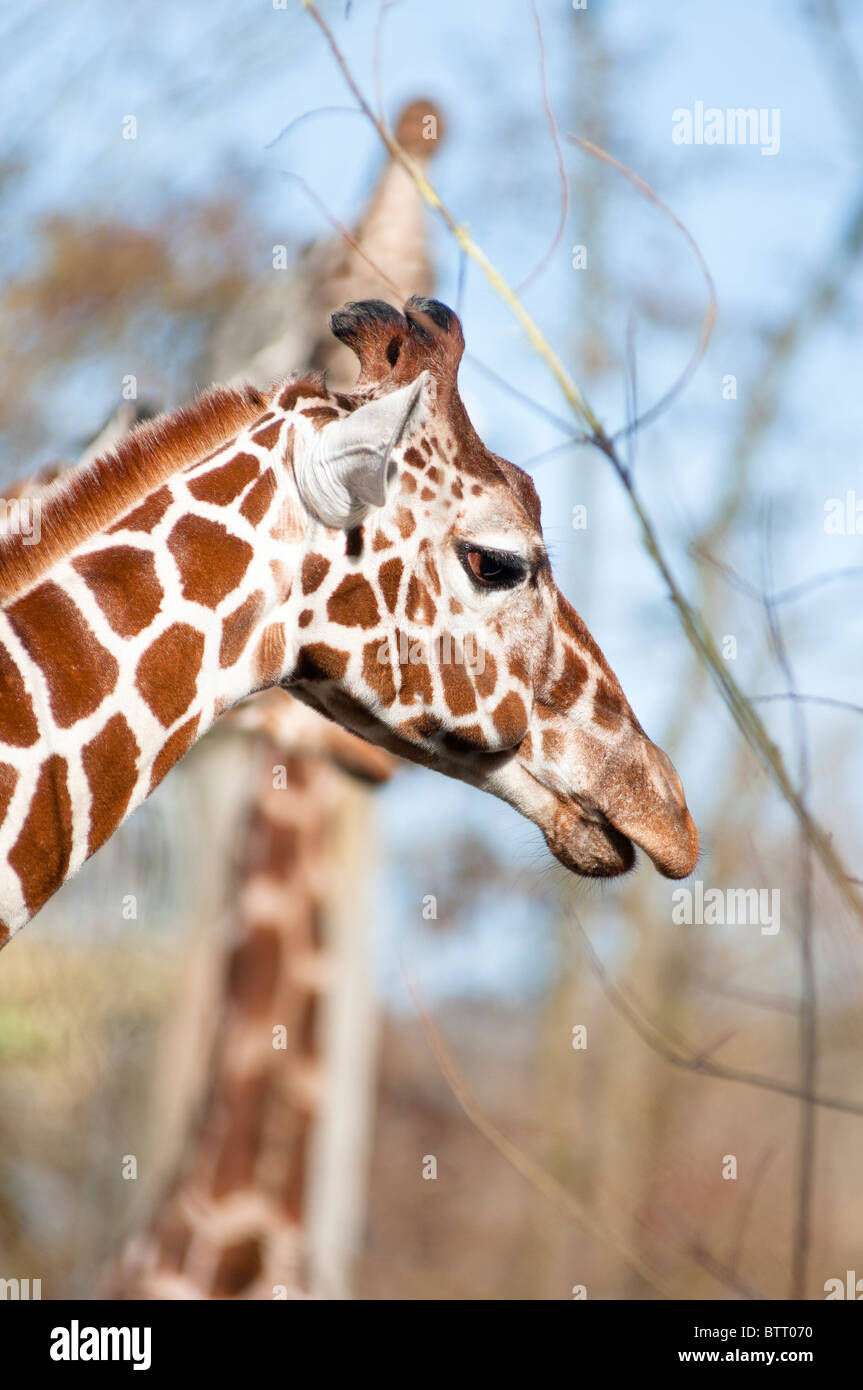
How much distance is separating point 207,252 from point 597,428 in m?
7.33

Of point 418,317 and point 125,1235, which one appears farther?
point 125,1235

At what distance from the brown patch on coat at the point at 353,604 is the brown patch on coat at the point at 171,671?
0.31m

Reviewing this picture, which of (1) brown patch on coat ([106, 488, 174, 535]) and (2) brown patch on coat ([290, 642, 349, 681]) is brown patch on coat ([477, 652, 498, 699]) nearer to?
(2) brown patch on coat ([290, 642, 349, 681])

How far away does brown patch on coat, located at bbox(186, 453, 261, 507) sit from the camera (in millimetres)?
2773

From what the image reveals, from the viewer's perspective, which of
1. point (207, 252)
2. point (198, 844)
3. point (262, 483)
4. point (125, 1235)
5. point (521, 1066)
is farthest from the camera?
point (521, 1066)

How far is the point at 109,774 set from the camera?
8.46 ft

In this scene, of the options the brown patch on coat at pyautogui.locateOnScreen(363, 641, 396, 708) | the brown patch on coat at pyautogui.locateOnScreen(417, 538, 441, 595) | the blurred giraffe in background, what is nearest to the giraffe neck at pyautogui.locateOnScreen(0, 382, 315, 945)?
the brown patch on coat at pyautogui.locateOnScreen(363, 641, 396, 708)

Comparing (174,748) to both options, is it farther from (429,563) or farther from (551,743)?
(551,743)

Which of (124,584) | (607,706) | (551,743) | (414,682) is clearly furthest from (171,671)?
(607,706)

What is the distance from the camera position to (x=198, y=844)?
6.11 meters

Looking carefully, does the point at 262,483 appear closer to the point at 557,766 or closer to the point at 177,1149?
the point at 557,766

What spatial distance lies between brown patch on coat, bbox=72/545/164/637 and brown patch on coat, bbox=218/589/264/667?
156 millimetres
